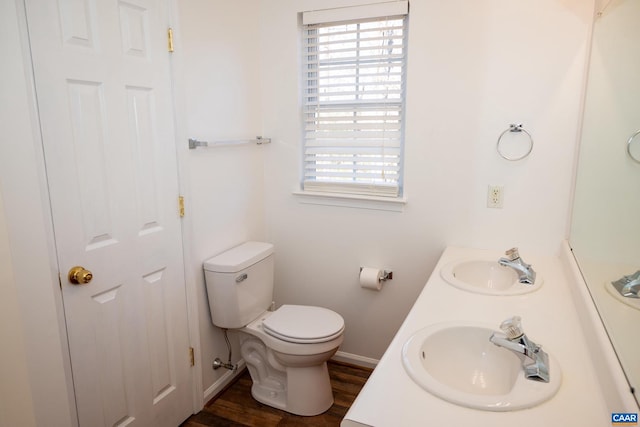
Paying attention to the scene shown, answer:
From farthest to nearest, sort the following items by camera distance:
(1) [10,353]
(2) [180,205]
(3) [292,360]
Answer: (3) [292,360] → (2) [180,205] → (1) [10,353]

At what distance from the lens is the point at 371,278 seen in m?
2.48

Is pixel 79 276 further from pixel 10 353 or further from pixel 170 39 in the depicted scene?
pixel 170 39

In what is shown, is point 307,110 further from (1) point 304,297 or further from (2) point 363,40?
(1) point 304,297

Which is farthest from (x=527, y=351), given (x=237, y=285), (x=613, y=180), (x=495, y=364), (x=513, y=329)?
(x=237, y=285)

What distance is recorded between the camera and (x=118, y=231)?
175 cm

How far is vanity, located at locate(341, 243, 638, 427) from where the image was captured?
3.31 feet

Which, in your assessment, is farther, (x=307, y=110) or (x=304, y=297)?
(x=304, y=297)

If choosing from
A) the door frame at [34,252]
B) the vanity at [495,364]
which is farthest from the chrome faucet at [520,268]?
the door frame at [34,252]

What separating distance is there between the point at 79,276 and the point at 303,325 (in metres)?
1.11

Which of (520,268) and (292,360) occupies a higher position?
(520,268)

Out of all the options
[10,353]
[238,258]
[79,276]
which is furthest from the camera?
[238,258]

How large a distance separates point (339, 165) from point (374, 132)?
289 millimetres

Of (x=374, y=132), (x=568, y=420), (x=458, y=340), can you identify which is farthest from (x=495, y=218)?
(x=568, y=420)

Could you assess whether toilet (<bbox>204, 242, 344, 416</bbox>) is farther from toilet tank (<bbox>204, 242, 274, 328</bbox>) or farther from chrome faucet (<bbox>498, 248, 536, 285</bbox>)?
chrome faucet (<bbox>498, 248, 536, 285</bbox>)
